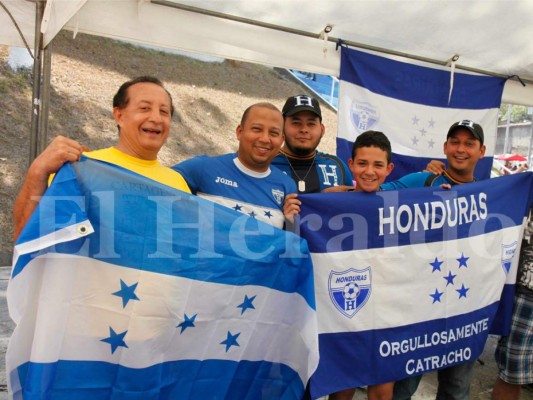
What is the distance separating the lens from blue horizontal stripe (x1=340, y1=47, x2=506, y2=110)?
13.3 ft

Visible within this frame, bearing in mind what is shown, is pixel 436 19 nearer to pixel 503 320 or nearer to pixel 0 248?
pixel 503 320

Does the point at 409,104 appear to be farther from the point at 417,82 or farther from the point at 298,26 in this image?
the point at 298,26

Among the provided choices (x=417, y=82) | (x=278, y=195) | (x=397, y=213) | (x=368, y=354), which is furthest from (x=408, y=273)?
(x=417, y=82)

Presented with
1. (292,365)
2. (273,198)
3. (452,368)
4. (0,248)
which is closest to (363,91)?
(273,198)

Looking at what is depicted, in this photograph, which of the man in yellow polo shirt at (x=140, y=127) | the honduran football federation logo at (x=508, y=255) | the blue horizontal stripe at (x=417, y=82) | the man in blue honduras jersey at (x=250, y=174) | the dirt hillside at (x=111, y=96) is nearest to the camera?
the man in yellow polo shirt at (x=140, y=127)

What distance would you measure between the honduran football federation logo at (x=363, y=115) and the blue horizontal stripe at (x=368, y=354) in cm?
191

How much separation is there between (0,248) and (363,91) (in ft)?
20.6

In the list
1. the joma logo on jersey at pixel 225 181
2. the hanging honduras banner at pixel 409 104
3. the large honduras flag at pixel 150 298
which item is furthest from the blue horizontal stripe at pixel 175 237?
the hanging honduras banner at pixel 409 104

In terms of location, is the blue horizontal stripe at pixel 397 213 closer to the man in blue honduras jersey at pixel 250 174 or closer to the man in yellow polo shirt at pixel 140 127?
the man in blue honduras jersey at pixel 250 174

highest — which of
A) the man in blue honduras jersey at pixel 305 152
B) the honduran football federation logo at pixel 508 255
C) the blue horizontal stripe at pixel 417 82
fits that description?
the blue horizontal stripe at pixel 417 82

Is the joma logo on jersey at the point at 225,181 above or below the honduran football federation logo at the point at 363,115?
below

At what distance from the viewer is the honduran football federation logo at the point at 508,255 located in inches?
122

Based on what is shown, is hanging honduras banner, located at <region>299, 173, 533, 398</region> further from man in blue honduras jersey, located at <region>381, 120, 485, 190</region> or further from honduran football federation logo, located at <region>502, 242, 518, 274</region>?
man in blue honduras jersey, located at <region>381, 120, 485, 190</region>

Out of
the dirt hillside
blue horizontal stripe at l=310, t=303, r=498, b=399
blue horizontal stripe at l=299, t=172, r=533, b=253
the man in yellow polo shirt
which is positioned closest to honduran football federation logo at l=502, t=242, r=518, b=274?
blue horizontal stripe at l=299, t=172, r=533, b=253
